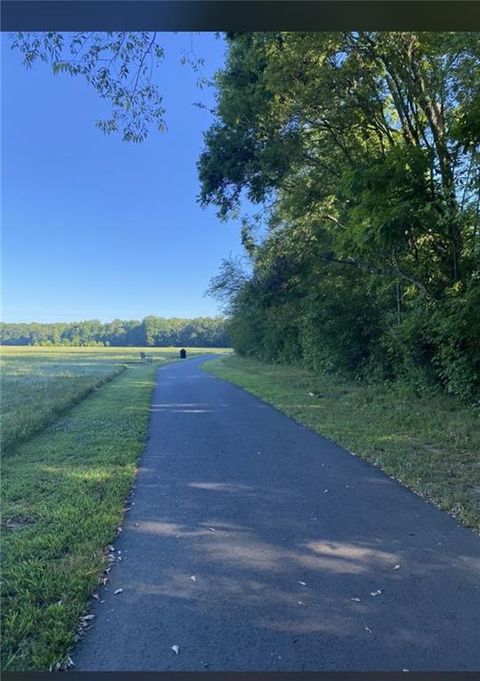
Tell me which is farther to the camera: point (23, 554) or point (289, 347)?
point (289, 347)

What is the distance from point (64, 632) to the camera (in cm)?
219

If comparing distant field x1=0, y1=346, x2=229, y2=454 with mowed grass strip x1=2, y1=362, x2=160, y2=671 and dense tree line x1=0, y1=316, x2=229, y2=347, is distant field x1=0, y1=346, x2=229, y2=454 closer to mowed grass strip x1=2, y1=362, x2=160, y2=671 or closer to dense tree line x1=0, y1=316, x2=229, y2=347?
mowed grass strip x1=2, y1=362, x2=160, y2=671

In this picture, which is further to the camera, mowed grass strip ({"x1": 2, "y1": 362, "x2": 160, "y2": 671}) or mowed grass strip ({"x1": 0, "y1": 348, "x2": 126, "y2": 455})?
mowed grass strip ({"x1": 0, "y1": 348, "x2": 126, "y2": 455})

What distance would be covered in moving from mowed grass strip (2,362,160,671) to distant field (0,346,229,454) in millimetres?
401

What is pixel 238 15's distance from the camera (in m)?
1.77

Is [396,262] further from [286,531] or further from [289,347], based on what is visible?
[289,347]

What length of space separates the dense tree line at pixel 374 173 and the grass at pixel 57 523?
4.56 metres

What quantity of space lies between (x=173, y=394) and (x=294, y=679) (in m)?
11.1

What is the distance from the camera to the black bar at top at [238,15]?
1.72 metres

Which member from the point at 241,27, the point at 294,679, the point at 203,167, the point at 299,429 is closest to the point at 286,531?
the point at 294,679

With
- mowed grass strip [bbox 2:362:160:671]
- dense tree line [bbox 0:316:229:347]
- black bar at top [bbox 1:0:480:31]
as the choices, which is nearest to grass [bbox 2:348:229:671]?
mowed grass strip [bbox 2:362:160:671]

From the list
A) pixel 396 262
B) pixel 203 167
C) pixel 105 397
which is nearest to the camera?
pixel 396 262

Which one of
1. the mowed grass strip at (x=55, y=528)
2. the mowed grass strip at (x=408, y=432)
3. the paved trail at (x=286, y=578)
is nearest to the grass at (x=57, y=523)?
the mowed grass strip at (x=55, y=528)

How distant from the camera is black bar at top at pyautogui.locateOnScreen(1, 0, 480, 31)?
1718mm
